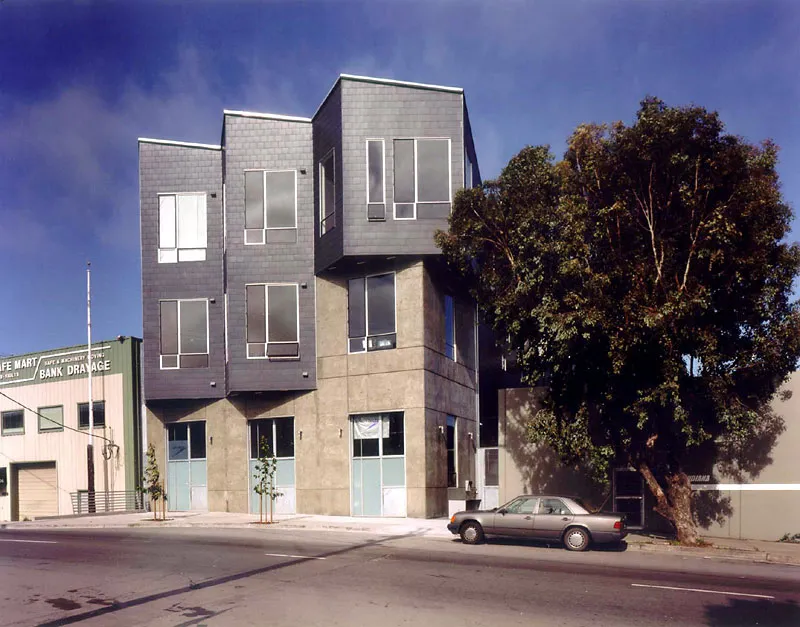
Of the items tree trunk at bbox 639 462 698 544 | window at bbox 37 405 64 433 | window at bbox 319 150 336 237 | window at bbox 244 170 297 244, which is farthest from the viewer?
window at bbox 37 405 64 433

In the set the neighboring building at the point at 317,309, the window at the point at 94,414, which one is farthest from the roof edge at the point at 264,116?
the window at the point at 94,414

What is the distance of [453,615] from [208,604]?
3.62 metres

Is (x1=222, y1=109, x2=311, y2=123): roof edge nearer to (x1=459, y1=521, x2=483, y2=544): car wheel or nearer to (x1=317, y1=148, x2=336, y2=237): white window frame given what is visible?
(x1=317, y1=148, x2=336, y2=237): white window frame

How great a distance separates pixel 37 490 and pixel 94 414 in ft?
20.5

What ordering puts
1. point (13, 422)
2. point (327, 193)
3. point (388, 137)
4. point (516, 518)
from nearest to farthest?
point (516, 518), point (388, 137), point (327, 193), point (13, 422)

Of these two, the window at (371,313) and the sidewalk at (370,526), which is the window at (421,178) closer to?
the window at (371,313)

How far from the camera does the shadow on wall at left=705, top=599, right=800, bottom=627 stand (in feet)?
33.6

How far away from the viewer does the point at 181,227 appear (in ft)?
103

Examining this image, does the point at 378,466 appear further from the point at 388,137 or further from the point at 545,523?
the point at 388,137

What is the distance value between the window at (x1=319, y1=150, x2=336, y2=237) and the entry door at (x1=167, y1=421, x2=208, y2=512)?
31.6 feet

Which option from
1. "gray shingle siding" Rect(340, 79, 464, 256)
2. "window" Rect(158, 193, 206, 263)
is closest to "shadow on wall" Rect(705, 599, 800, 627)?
"gray shingle siding" Rect(340, 79, 464, 256)

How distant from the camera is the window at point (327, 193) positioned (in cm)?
2816

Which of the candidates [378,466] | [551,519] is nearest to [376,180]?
[378,466]

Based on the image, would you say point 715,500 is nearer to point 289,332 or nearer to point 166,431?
point 289,332
